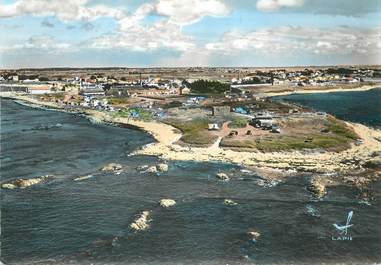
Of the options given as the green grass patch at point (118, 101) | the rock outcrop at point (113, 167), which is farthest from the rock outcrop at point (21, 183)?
the green grass patch at point (118, 101)

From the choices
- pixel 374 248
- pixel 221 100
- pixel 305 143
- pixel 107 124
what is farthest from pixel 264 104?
pixel 374 248

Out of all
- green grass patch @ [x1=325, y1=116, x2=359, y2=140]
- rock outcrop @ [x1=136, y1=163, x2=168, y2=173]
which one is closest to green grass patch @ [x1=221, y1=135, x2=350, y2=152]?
green grass patch @ [x1=325, y1=116, x2=359, y2=140]

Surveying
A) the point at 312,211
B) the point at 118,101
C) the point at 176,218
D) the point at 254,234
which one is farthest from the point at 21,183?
the point at 118,101

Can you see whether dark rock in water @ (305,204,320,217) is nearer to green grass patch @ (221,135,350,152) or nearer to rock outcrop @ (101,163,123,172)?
green grass patch @ (221,135,350,152)

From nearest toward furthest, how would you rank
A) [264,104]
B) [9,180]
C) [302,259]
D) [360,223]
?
[302,259], [360,223], [9,180], [264,104]

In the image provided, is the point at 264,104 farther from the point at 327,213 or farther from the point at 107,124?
the point at 327,213

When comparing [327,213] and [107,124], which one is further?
[107,124]
